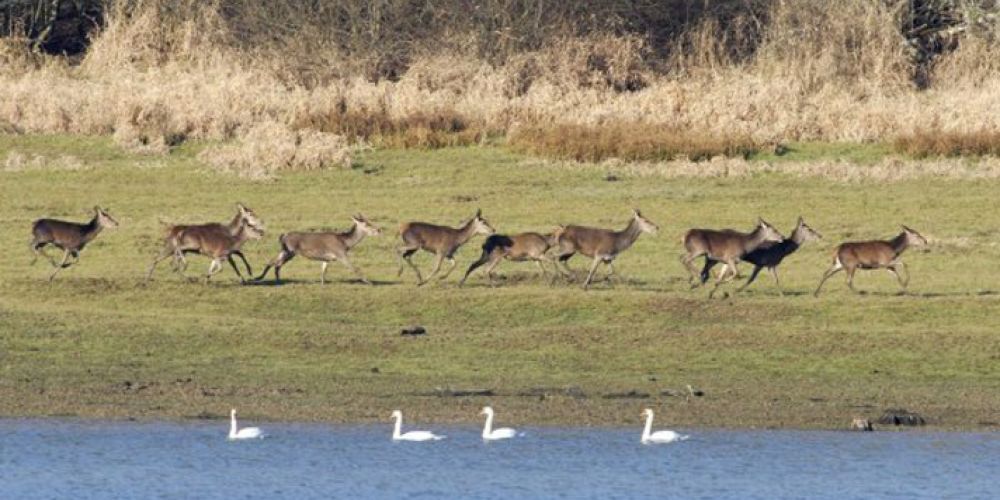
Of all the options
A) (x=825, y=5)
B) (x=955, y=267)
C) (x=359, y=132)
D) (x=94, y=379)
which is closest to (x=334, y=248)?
(x=94, y=379)

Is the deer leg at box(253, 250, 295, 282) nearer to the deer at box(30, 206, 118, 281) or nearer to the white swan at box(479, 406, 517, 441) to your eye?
the deer at box(30, 206, 118, 281)

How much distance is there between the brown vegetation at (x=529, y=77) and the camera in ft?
108

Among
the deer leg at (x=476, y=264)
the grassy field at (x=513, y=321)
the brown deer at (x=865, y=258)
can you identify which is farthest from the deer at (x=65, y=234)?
the brown deer at (x=865, y=258)

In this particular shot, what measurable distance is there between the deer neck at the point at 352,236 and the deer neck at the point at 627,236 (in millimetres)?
3073

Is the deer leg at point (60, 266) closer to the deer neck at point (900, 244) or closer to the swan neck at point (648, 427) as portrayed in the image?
the swan neck at point (648, 427)

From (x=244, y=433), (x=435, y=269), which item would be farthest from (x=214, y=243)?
(x=244, y=433)

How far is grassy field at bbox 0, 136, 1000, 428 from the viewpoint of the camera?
707 inches

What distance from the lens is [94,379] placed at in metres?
18.6

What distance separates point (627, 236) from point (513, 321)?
2.93 meters

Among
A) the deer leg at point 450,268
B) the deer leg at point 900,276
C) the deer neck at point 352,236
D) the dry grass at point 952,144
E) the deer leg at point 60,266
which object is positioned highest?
the dry grass at point 952,144

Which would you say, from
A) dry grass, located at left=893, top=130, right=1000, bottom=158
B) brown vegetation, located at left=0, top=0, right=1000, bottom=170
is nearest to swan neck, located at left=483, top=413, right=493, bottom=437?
brown vegetation, located at left=0, top=0, right=1000, bottom=170

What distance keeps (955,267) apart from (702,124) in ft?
29.4

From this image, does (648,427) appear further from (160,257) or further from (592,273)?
(160,257)

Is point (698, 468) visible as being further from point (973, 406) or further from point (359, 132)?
point (359, 132)
